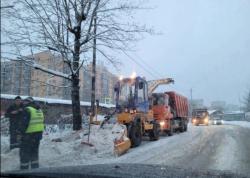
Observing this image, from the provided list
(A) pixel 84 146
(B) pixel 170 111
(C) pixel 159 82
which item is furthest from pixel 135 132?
(B) pixel 170 111

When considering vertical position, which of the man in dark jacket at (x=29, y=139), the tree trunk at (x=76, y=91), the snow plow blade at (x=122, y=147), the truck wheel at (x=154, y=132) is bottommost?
the snow plow blade at (x=122, y=147)

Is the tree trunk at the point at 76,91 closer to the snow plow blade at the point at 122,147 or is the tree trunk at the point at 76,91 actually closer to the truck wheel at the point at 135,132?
the snow plow blade at the point at 122,147

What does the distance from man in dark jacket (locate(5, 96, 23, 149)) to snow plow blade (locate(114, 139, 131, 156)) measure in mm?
10575

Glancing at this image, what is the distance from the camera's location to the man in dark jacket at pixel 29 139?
2447mm

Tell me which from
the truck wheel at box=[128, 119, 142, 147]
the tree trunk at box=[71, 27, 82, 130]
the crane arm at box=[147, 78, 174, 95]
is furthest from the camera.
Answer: the truck wheel at box=[128, 119, 142, 147]

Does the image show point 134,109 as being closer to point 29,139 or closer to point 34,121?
point 34,121

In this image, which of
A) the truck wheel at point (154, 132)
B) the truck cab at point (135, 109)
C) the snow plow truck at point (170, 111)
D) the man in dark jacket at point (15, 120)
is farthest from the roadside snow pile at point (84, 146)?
the truck wheel at point (154, 132)

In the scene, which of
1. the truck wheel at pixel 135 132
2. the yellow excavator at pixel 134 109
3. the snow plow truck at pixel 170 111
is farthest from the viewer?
the snow plow truck at pixel 170 111

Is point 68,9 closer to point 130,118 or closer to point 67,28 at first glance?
point 67,28

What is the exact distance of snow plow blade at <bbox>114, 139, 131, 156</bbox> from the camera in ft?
43.0

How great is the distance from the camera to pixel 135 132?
52.6 feet

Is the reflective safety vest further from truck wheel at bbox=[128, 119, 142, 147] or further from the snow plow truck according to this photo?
the snow plow truck

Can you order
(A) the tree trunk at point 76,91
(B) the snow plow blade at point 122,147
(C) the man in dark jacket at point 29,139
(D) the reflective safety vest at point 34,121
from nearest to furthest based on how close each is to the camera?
1. (C) the man in dark jacket at point 29,139
2. (D) the reflective safety vest at point 34,121
3. (A) the tree trunk at point 76,91
4. (B) the snow plow blade at point 122,147

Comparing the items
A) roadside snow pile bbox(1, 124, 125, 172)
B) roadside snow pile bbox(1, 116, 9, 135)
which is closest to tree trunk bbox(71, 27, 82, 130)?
roadside snow pile bbox(1, 124, 125, 172)
